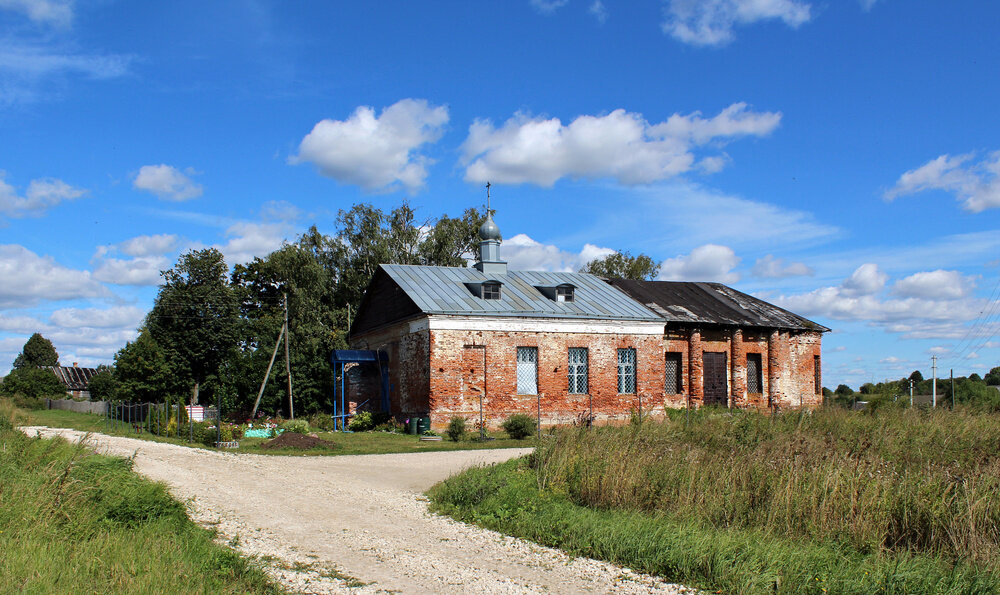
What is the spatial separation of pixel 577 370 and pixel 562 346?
1.15m

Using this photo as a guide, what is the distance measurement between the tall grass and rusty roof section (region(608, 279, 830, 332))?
16.6 m

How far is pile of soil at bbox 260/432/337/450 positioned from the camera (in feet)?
57.7

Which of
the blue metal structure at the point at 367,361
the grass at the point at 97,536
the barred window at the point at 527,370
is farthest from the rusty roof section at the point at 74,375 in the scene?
the grass at the point at 97,536

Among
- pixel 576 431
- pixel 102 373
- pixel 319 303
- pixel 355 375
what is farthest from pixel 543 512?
pixel 102 373

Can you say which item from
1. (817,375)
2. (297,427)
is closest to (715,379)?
(817,375)

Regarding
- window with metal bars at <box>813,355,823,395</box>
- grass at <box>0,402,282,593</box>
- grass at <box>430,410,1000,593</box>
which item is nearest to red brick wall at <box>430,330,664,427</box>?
window with metal bars at <box>813,355,823,395</box>

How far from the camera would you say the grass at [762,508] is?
6938 millimetres

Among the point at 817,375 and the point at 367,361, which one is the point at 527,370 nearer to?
the point at 367,361

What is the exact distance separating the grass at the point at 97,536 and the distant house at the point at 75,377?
70707 millimetres

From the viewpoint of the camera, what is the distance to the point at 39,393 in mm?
54156

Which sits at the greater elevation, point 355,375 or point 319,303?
point 319,303

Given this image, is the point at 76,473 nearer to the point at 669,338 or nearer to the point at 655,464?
the point at 655,464

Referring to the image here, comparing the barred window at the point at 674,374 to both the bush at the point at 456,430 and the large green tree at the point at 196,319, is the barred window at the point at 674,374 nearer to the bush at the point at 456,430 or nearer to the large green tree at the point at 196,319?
the bush at the point at 456,430

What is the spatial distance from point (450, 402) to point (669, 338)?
408 inches
